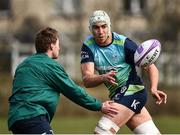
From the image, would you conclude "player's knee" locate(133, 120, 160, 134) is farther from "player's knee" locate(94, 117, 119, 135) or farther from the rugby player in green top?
the rugby player in green top

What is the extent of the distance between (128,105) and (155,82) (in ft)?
1.45

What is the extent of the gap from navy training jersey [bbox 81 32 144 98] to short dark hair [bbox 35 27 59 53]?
1.26 meters

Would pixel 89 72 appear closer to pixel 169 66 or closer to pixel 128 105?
pixel 128 105

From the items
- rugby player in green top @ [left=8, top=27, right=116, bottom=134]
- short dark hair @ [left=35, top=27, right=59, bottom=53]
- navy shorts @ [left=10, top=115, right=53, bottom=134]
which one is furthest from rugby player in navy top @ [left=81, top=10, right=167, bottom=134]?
navy shorts @ [left=10, top=115, right=53, bottom=134]

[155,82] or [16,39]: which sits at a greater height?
[155,82]

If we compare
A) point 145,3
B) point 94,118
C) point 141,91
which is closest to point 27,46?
point 145,3

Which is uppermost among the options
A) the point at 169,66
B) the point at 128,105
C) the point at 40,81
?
the point at 40,81

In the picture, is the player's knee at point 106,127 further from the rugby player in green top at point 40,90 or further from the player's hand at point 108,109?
the rugby player in green top at point 40,90

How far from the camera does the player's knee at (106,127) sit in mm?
9344

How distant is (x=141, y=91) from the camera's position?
9.70m

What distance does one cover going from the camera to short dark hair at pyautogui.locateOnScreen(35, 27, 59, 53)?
8.37m

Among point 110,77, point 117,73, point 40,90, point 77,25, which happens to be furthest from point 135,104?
point 77,25

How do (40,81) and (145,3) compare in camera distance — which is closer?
(40,81)

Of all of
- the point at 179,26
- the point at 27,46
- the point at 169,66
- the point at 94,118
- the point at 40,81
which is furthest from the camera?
the point at 27,46
